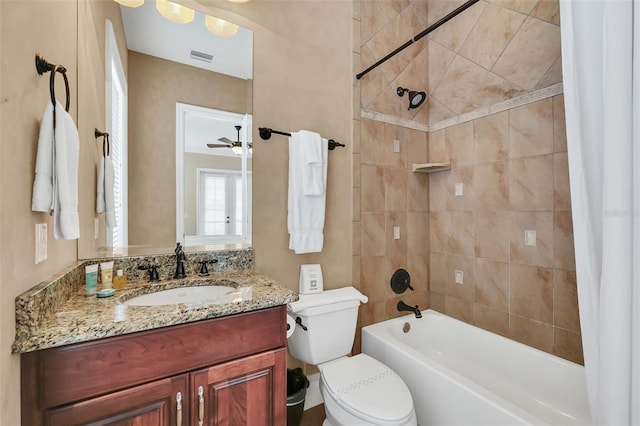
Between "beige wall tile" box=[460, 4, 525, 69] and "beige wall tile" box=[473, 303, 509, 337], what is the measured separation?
5.63 ft

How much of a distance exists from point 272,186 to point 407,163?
1165mm

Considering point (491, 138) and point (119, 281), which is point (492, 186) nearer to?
point (491, 138)

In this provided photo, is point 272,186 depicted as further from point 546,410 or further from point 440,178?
point 546,410

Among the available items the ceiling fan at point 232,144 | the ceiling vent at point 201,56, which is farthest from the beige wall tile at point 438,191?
the ceiling vent at point 201,56

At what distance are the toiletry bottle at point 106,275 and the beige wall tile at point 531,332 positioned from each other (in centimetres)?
232

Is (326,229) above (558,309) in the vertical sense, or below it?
above

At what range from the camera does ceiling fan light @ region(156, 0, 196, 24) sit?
1.52 meters

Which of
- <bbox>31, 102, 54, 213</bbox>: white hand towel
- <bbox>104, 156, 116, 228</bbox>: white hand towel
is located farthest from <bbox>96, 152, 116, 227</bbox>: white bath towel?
<bbox>31, 102, 54, 213</bbox>: white hand towel

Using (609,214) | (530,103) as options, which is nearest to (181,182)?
(609,214)

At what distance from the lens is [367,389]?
1385mm

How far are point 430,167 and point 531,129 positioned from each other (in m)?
0.66

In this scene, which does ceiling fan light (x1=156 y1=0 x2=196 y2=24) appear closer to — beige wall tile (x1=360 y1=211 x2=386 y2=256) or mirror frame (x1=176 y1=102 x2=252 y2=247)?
mirror frame (x1=176 y1=102 x2=252 y2=247)

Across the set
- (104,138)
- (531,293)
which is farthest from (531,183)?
(104,138)

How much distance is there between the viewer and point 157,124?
1.52 m
